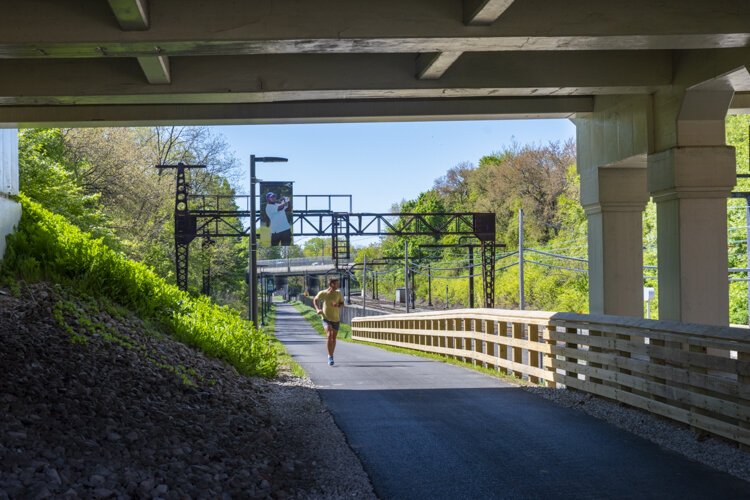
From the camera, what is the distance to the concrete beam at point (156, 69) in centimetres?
1073

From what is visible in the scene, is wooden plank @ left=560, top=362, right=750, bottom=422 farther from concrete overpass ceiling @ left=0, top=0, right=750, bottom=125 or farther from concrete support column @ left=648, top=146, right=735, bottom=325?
concrete overpass ceiling @ left=0, top=0, right=750, bottom=125

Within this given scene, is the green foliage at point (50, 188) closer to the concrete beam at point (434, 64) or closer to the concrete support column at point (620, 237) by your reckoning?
the concrete beam at point (434, 64)

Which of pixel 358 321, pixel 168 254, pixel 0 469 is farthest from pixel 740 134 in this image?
pixel 0 469

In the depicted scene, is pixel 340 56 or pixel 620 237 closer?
pixel 340 56

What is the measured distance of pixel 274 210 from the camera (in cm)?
2850

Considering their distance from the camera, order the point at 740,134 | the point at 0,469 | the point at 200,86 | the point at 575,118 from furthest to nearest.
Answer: the point at 740,134, the point at 575,118, the point at 200,86, the point at 0,469

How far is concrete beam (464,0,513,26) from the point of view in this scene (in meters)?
8.82

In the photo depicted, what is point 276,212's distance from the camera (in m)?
28.7

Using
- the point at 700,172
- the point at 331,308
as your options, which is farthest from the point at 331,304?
the point at 700,172

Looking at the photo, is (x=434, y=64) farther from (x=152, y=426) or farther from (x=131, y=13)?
(x=152, y=426)

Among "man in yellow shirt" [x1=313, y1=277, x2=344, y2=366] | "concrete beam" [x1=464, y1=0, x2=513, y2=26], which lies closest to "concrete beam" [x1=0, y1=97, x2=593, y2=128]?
"concrete beam" [x1=464, y1=0, x2=513, y2=26]

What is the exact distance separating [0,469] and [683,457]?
5529 mm

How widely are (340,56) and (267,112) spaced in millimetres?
2102

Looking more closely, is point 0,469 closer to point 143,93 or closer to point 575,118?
point 143,93
